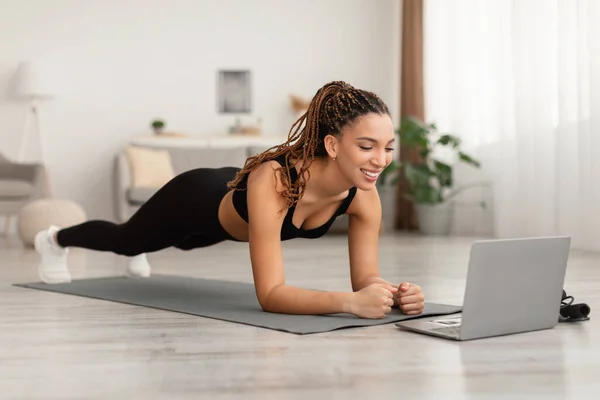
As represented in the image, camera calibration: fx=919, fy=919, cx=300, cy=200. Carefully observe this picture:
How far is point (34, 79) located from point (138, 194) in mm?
1649

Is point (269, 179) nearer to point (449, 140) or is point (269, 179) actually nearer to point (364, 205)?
point (364, 205)

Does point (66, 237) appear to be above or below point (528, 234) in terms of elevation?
above

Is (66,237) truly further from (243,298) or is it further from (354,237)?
(354,237)

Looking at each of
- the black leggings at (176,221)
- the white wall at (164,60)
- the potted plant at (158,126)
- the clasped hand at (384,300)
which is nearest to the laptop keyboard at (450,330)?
the clasped hand at (384,300)

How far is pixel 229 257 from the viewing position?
5438 mm

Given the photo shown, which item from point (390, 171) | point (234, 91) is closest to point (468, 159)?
point (390, 171)

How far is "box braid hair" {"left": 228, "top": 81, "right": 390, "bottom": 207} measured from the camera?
2.44m

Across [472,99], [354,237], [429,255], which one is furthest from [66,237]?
[472,99]

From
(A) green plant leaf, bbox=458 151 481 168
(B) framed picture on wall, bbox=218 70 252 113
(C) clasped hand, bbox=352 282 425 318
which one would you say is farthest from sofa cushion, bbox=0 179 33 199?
(C) clasped hand, bbox=352 282 425 318

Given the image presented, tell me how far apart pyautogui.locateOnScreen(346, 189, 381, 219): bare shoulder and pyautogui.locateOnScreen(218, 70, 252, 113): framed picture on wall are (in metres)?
5.90

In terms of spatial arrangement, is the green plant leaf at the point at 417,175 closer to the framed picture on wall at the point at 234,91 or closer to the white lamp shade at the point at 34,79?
the framed picture on wall at the point at 234,91

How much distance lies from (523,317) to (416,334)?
0.27 m

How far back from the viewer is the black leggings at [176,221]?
2906mm

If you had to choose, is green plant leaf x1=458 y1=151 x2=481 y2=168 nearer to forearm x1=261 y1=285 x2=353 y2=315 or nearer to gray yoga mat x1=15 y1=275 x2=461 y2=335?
gray yoga mat x1=15 y1=275 x2=461 y2=335
